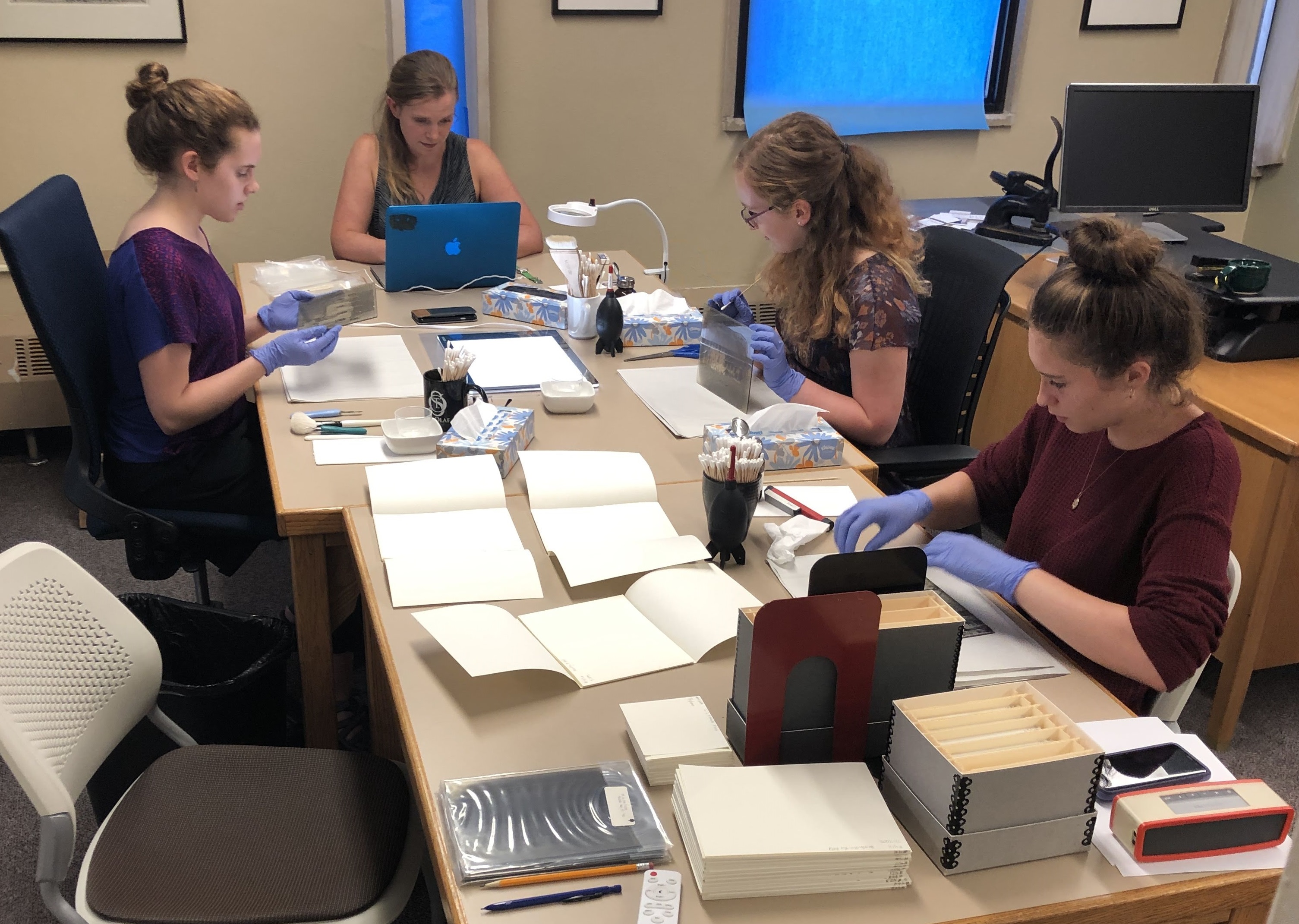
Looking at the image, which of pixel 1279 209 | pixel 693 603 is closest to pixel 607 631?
pixel 693 603

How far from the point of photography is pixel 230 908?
52.6 inches

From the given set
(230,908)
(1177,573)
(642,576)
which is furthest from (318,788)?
(1177,573)

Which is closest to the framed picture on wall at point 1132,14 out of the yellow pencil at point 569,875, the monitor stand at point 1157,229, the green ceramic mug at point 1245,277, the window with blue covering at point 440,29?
the monitor stand at point 1157,229

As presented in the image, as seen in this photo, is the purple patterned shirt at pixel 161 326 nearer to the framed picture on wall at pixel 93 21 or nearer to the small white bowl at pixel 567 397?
the small white bowl at pixel 567 397

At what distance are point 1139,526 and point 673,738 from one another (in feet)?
2.47

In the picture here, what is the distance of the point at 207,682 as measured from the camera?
2.09 meters

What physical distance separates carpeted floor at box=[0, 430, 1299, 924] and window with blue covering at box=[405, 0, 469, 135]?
1.68 metres

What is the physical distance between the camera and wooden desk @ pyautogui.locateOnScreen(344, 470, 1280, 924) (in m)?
1.03

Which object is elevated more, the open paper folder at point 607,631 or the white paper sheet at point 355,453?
the white paper sheet at point 355,453

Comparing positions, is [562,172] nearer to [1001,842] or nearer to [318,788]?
[318,788]

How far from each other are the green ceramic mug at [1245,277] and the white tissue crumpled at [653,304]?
132cm

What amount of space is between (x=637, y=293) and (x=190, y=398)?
1109 millimetres

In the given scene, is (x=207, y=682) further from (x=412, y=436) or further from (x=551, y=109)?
(x=551, y=109)

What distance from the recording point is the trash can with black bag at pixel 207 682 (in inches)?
71.4
